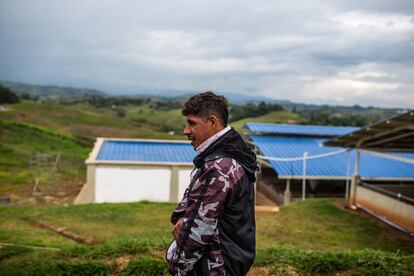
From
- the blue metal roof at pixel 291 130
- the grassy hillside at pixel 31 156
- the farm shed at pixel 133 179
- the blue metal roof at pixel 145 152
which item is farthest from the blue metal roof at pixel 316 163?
the grassy hillside at pixel 31 156

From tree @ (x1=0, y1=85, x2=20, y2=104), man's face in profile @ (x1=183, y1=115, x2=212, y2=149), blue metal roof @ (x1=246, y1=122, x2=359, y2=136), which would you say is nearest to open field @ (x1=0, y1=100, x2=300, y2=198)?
man's face in profile @ (x1=183, y1=115, x2=212, y2=149)

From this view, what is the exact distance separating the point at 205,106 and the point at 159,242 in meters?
3.73

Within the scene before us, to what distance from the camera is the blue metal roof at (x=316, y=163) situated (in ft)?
55.6

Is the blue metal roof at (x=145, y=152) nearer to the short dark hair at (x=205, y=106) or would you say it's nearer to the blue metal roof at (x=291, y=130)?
the blue metal roof at (x=291, y=130)

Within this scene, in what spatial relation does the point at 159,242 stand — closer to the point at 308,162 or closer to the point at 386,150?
the point at 386,150

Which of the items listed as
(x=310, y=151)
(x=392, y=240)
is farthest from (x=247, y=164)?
(x=310, y=151)

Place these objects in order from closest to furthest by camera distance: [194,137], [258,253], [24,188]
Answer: [194,137] < [258,253] < [24,188]

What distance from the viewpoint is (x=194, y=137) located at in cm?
238

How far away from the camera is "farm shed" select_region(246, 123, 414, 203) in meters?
16.7

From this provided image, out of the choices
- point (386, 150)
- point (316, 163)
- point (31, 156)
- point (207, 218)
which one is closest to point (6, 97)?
point (31, 156)

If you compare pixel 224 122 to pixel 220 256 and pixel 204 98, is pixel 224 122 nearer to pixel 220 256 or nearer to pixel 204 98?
pixel 204 98

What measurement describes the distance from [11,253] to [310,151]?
1633 cm

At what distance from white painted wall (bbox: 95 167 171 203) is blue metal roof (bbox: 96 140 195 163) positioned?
1108mm

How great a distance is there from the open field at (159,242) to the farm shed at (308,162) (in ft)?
13.5
